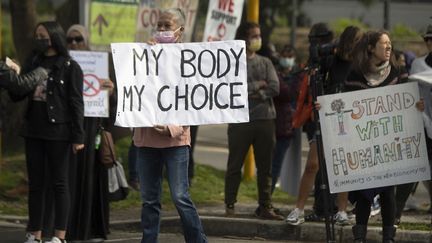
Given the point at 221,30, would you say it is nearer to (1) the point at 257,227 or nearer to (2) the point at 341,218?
(1) the point at 257,227

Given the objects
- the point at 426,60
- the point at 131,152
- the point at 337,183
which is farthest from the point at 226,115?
the point at 131,152

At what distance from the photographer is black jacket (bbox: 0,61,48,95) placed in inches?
339

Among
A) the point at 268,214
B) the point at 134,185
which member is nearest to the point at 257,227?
the point at 268,214

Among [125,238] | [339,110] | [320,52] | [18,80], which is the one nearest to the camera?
[18,80]

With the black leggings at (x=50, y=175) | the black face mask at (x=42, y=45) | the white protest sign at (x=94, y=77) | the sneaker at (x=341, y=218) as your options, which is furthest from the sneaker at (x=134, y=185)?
the black face mask at (x=42, y=45)

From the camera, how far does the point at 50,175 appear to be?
364 inches

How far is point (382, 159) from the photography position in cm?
890

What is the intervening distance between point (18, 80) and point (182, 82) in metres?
1.38

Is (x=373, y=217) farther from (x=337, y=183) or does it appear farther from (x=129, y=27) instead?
(x=129, y=27)

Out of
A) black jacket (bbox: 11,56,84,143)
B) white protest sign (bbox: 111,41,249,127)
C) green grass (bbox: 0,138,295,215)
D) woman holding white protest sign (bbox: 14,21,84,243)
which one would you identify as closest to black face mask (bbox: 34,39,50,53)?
woman holding white protest sign (bbox: 14,21,84,243)

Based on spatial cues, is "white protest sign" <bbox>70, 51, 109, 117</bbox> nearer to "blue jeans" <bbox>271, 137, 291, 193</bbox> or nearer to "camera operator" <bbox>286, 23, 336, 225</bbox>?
"camera operator" <bbox>286, 23, 336, 225</bbox>

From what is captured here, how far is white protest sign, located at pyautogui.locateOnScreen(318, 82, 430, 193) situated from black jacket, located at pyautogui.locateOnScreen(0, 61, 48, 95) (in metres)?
2.22

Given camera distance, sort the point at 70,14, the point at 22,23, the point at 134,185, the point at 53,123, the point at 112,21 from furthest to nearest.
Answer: the point at 22,23 → the point at 70,14 → the point at 112,21 → the point at 134,185 → the point at 53,123

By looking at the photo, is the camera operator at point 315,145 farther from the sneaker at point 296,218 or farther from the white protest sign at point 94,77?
the white protest sign at point 94,77
